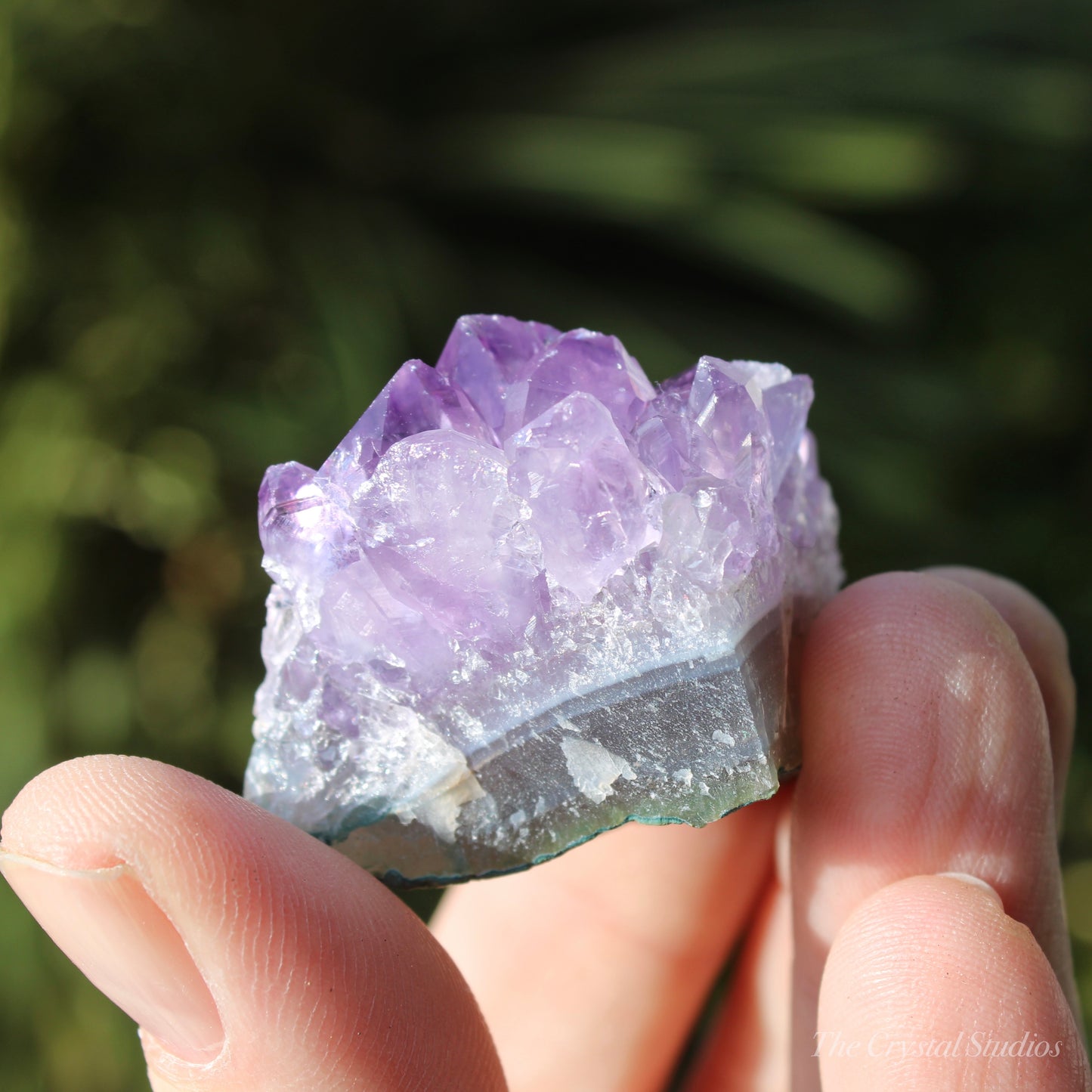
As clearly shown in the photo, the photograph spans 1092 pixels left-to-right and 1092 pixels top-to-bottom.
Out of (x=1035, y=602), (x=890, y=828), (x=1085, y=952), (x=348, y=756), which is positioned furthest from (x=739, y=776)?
(x=1085, y=952)

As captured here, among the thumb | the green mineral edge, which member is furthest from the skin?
the green mineral edge

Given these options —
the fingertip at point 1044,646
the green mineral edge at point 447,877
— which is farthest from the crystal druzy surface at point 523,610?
the fingertip at point 1044,646

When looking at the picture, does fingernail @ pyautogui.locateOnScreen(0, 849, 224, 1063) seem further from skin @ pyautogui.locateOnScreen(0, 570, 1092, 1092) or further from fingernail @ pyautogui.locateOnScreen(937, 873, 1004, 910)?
fingernail @ pyautogui.locateOnScreen(937, 873, 1004, 910)

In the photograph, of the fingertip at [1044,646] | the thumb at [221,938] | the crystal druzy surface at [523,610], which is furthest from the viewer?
the fingertip at [1044,646]

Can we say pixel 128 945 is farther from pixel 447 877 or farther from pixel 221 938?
pixel 447 877

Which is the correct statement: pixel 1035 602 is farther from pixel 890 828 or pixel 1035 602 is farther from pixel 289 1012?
pixel 289 1012

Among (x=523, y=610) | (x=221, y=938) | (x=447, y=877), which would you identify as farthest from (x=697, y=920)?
(x=221, y=938)

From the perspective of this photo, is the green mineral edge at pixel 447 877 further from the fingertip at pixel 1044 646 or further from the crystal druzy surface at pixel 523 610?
the fingertip at pixel 1044 646
